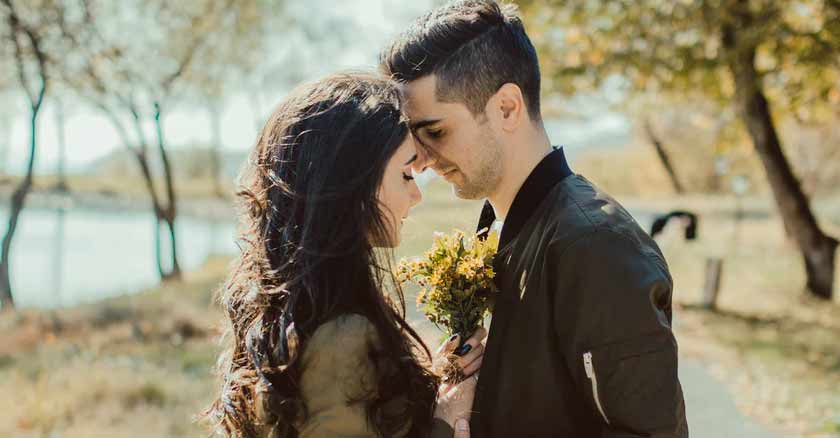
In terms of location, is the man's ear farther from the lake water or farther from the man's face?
the lake water

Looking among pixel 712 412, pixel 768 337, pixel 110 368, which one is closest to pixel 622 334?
pixel 712 412

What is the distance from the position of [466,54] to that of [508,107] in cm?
22

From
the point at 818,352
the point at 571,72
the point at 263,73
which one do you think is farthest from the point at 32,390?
the point at 263,73

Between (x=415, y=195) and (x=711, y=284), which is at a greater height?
(x=415, y=195)

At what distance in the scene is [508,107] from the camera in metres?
2.44

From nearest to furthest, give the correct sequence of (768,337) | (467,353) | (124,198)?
(467,353)
(768,337)
(124,198)

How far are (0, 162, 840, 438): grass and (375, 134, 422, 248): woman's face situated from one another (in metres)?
0.54

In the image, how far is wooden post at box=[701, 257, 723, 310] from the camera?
11.4m

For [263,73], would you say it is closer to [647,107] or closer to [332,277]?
[647,107]

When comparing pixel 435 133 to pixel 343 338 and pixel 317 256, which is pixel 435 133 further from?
pixel 343 338

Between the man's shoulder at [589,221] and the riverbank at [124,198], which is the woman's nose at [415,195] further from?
the riverbank at [124,198]

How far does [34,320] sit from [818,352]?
36.2 ft

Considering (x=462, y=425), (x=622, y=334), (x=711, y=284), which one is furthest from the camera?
(x=711, y=284)

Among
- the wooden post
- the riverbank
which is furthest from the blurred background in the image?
the riverbank
